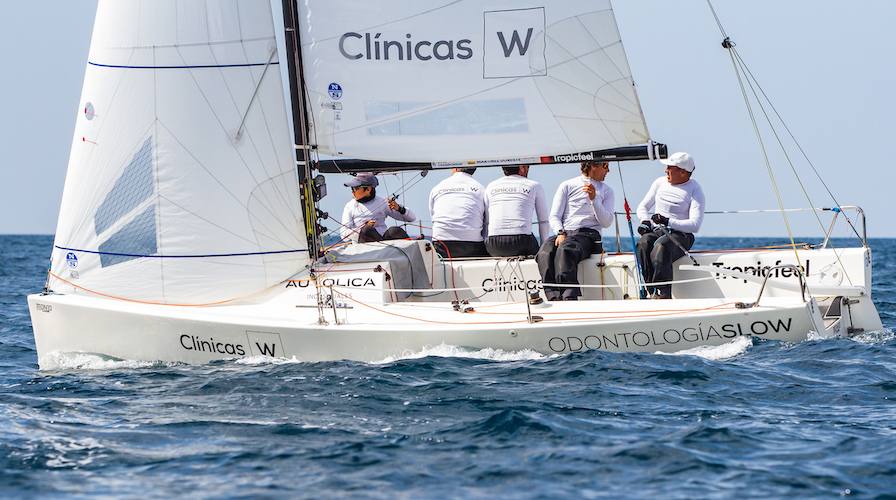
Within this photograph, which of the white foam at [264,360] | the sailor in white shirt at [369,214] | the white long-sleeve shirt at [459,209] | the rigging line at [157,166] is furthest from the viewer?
the sailor in white shirt at [369,214]

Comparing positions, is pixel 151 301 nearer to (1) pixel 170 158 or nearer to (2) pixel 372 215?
(1) pixel 170 158

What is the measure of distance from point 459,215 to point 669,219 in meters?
1.81

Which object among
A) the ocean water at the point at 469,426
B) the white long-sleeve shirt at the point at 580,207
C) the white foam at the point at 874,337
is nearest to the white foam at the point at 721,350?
the ocean water at the point at 469,426

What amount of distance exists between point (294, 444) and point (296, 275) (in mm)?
3342

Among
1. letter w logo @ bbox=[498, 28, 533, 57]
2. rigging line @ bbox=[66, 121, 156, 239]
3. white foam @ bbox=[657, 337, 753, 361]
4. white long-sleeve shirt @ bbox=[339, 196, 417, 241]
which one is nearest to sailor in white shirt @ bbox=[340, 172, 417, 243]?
white long-sleeve shirt @ bbox=[339, 196, 417, 241]

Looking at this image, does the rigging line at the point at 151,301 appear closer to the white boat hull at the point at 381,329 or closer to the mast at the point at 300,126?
the white boat hull at the point at 381,329

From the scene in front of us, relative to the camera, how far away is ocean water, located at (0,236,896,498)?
5.16 metres

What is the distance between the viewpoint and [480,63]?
927 cm

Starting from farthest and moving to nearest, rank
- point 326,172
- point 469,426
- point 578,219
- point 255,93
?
1. point 578,219
2. point 326,172
3. point 255,93
4. point 469,426

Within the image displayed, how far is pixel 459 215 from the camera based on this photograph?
33.2 feet

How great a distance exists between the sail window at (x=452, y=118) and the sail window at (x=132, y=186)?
5.81 feet

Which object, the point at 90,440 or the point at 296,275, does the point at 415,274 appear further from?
the point at 90,440

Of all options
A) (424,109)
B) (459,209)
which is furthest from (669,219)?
(424,109)

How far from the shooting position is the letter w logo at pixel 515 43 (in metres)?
9.23
